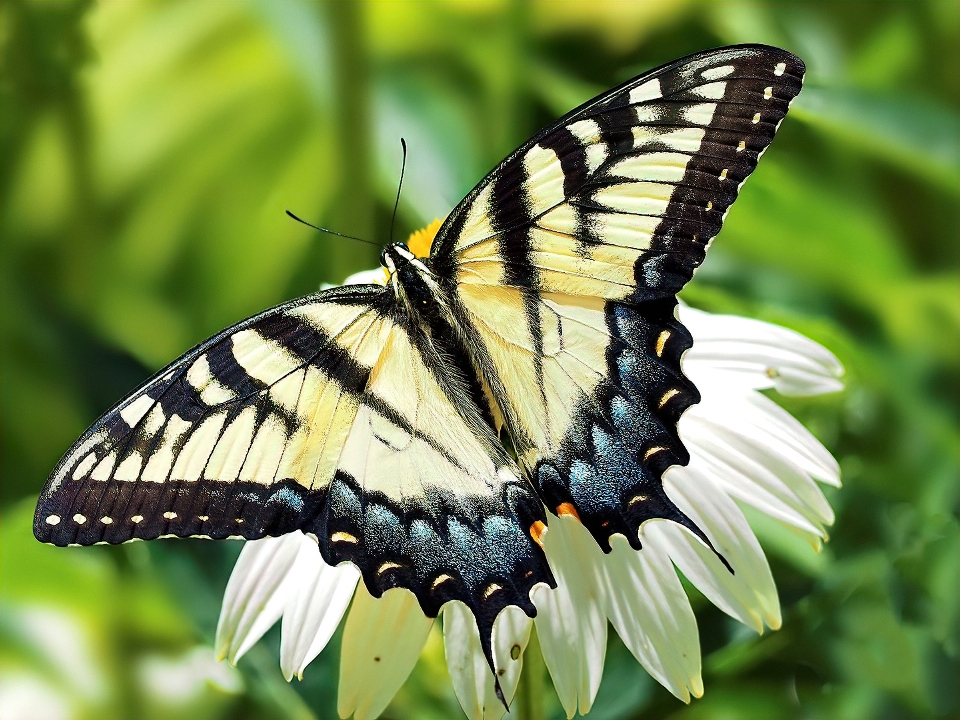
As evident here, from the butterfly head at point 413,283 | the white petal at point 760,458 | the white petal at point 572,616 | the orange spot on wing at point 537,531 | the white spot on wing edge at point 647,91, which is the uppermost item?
the white spot on wing edge at point 647,91

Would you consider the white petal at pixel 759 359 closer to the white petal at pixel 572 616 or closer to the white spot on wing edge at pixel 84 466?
the white petal at pixel 572 616

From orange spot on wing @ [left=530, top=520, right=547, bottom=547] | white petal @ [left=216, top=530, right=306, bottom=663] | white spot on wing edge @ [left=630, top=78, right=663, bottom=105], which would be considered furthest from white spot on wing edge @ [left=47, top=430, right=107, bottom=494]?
white spot on wing edge @ [left=630, top=78, right=663, bottom=105]

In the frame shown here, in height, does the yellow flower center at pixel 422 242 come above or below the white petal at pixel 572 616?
above

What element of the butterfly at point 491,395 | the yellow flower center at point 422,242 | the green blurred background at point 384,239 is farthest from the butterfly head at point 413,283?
the green blurred background at point 384,239

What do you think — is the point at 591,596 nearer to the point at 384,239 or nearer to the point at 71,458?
the point at 71,458

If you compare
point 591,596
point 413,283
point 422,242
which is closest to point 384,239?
point 422,242

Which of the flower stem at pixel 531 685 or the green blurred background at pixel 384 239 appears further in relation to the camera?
the green blurred background at pixel 384 239

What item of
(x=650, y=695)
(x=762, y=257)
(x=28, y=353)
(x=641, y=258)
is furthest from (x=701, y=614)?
(x=28, y=353)

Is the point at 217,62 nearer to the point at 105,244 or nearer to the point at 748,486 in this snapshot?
the point at 105,244
